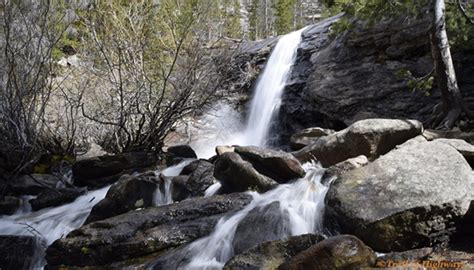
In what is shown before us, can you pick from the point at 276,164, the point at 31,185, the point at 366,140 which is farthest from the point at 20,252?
the point at 366,140

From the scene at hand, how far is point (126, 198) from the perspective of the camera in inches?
254

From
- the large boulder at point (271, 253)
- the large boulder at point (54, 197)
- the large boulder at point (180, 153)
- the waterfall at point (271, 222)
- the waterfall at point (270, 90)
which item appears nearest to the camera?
the large boulder at point (271, 253)

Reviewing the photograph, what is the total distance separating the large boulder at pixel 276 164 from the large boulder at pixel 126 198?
66.4 inches

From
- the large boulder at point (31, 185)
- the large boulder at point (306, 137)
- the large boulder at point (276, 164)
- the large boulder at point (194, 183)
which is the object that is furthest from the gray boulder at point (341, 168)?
the large boulder at point (31, 185)

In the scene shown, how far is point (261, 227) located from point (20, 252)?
11.1 feet

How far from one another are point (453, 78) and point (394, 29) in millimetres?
2908

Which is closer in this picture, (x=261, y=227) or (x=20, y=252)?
(x=261, y=227)

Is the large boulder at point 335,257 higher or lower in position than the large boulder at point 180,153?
higher

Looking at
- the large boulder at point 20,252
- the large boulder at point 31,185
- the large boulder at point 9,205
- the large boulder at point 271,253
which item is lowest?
the large boulder at point 20,252

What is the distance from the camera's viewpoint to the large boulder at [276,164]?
21.1 feet

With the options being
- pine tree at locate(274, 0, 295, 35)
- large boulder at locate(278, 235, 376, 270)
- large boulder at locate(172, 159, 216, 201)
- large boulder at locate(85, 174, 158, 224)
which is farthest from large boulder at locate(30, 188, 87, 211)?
pine tree at locate(274, 0, 295, 35)

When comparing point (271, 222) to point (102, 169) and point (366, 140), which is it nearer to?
point (366, 140)

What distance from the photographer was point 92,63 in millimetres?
10961

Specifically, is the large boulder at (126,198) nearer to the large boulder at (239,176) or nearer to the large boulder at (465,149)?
the large boulder at (239,176)
